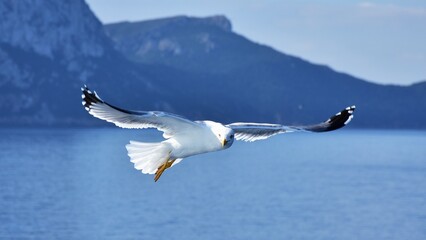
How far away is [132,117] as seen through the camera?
14.8m

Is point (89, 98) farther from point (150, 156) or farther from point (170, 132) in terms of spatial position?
point (150, 156)

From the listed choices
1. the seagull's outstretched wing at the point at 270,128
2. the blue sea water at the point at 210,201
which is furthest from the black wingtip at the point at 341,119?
the blue sea water at the point at 210,201

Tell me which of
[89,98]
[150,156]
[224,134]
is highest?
[89,98]

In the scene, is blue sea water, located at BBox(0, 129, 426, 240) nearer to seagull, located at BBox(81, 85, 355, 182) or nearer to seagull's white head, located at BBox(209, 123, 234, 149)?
seagull, located at BBox(81, 85, 355, 182)

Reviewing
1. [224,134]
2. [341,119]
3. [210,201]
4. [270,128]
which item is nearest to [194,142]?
[224,134]

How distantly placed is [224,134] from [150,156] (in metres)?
2.06

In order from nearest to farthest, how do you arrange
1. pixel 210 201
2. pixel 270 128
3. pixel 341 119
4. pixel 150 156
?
1. pixel 150 156
2. pixel 270 128
3. pixel 341 119
4. pixel 210 201

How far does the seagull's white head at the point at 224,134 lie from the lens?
1434 cm

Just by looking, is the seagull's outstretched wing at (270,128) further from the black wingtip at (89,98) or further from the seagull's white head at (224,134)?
the black wingtip at (89,98)

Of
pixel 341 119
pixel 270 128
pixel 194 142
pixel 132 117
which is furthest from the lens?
pixel 341 119

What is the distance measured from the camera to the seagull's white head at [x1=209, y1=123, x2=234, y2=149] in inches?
565

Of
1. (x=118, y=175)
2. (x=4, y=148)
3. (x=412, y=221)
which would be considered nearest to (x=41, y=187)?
(x=118, y=175)

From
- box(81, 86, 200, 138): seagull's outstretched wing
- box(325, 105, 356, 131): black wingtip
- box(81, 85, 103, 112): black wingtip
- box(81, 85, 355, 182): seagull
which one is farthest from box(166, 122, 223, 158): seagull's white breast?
box(325, 105, 356, 131): black wingtip

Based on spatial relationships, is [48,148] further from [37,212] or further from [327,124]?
[327,124]
